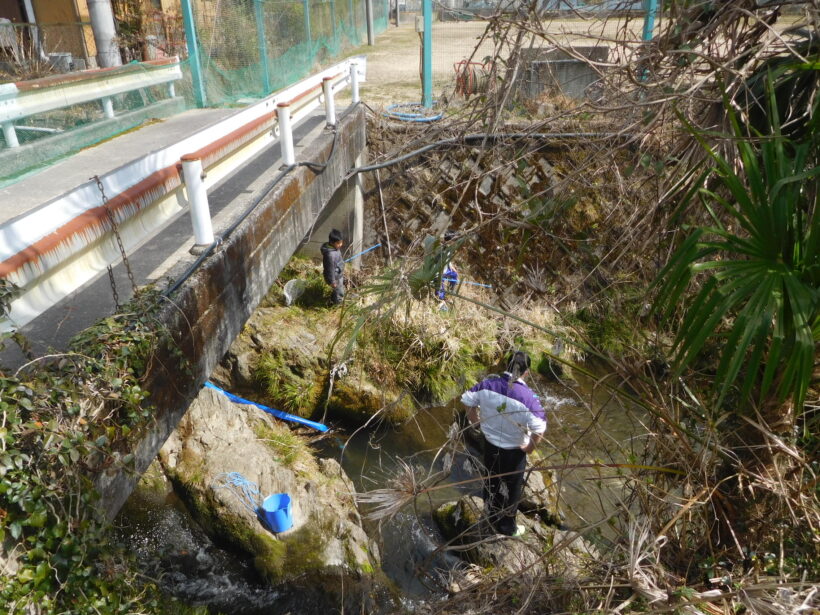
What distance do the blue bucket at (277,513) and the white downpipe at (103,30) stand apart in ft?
23.5

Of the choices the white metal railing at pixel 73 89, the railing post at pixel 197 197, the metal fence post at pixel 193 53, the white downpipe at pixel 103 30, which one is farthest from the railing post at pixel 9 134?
the white downpipe at pixel 103 30

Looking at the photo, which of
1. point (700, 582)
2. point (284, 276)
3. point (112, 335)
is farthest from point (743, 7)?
point (284, 276)

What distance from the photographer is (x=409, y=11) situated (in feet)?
94.5

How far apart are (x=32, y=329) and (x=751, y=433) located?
3521 mm

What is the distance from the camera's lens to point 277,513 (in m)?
4.81

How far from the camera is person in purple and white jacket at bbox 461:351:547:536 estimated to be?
4.39m

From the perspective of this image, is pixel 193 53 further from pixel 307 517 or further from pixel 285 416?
pixel 307 517

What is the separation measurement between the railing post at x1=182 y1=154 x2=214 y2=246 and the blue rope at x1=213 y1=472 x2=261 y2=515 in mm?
2367

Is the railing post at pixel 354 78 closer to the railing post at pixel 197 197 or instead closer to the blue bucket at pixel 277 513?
the railing post at pixel 197 197

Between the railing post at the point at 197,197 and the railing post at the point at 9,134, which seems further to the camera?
the railing post at the point at 9,134

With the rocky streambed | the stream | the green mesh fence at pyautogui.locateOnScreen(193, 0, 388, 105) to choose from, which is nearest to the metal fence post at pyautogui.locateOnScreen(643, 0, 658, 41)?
the stream

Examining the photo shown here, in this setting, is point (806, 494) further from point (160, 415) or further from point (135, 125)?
point (135, 125)

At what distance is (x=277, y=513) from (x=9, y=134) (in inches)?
147

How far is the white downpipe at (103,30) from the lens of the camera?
28.0 ft
